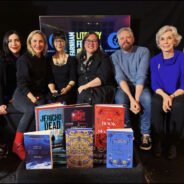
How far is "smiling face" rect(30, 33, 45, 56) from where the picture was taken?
2.41 meters

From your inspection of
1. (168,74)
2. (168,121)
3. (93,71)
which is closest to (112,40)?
(93,71)

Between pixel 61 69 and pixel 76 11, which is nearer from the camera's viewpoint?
pixel 61 69

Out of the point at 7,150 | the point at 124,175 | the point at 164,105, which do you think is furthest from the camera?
the point at 7,150

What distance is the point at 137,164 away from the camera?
1.69m

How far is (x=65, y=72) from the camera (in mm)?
2521

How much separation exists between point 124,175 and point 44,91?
3.87 ft

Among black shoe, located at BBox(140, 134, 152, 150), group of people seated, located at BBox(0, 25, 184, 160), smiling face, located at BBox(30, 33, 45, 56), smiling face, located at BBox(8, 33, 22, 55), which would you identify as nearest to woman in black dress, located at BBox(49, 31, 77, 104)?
group of people seated, located at BBox(0, 25, 184, 160)

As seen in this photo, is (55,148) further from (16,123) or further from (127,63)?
(127,63)

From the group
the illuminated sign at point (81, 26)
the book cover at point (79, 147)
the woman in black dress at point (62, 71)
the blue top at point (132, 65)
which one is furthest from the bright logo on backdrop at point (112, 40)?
the book cover at point (79, 147)

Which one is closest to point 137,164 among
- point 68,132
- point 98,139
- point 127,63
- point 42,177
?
point 98,139

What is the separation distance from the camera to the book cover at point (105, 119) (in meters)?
1.84

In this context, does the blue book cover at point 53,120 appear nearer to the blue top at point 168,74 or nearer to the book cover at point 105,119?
the book cover at point 105,119

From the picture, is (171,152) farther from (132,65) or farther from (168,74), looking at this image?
(132,65)

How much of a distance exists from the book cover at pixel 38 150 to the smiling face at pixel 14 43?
110cm
